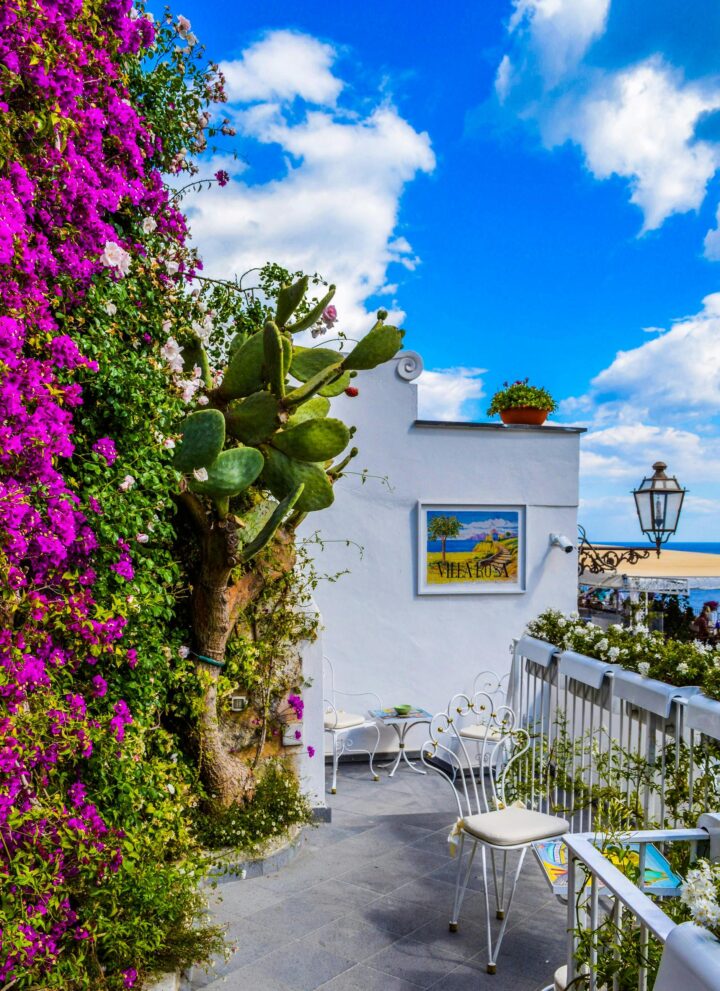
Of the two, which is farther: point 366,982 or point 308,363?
point 308,363

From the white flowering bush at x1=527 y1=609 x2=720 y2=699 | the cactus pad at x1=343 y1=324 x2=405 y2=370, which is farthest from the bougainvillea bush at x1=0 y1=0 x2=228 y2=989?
the white flowering bush at x1=527 y1=609 x2=720 y2=699

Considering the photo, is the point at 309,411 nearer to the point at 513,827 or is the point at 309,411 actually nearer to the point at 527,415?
the point at 513,827

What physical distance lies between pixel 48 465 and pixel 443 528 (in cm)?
494

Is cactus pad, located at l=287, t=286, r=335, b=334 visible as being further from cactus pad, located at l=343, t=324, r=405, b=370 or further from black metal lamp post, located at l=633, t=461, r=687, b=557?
black metal lamp post, located at l=633, t=461, r=687, b=557

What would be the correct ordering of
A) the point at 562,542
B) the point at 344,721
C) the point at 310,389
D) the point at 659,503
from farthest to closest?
the point at 659,503 → the point at 562,542 → the point at 344,721 → the point at 310,389

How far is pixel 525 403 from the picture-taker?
712cm

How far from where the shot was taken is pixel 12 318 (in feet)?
7.22

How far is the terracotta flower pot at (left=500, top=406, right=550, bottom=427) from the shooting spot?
7148 millimetres

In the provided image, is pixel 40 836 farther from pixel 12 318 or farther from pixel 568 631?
pixel 568 631

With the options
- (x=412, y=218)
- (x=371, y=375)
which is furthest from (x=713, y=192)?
(x=371, y=375)

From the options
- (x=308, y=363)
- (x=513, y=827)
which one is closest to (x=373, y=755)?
(x=513, y=827)

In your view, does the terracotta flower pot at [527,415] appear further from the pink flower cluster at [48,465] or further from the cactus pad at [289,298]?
the pink flower cluster at [48,465]

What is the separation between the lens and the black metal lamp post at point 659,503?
7.30 m

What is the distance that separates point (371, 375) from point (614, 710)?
3.79m
